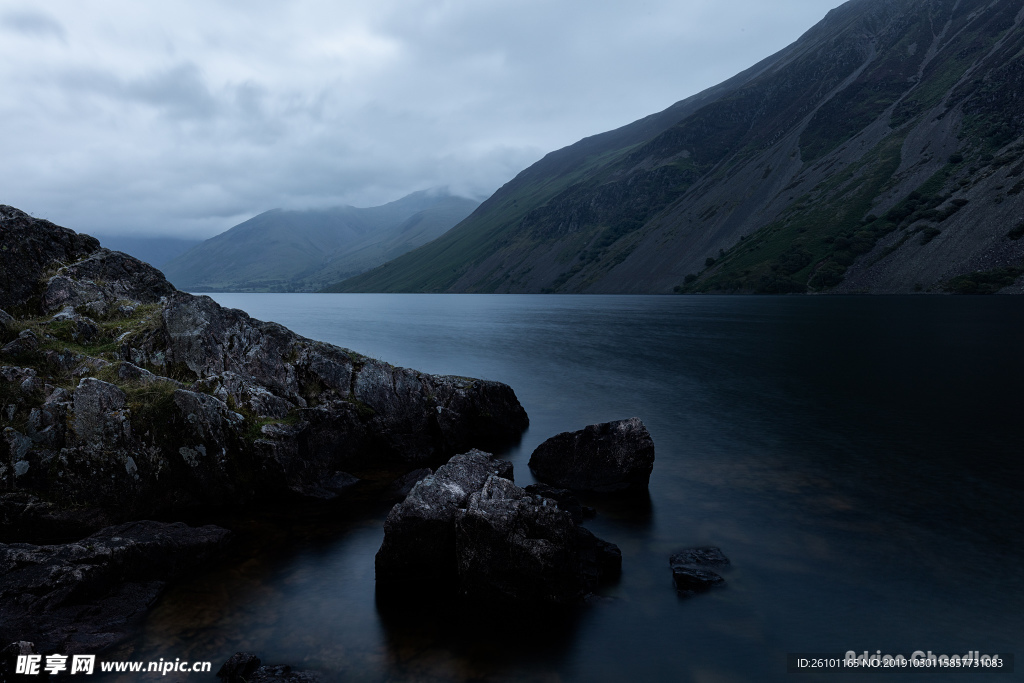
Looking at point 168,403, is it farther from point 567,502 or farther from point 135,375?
point 567,502

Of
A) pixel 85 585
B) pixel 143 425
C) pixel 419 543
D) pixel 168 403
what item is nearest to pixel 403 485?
pixel 419 543

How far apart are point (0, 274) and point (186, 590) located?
20.5 m

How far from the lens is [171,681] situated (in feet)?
38.9

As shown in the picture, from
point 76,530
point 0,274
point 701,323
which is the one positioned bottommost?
point 701,323

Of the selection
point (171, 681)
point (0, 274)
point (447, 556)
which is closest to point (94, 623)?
point (171, 681)

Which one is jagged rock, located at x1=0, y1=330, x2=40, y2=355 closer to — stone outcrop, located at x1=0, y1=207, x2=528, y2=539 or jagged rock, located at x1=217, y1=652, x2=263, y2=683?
stone outcrop, located at x1=0, y1=207, x2=528, y2=539

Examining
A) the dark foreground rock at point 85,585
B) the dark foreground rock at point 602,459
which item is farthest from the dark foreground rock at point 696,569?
the dark foreground rock at point 85,585

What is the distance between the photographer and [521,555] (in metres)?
15.0

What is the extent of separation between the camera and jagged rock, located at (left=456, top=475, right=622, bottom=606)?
1488 centimetres

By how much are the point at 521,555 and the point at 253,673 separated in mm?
6920

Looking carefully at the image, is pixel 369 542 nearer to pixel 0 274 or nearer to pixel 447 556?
pixel 447 556

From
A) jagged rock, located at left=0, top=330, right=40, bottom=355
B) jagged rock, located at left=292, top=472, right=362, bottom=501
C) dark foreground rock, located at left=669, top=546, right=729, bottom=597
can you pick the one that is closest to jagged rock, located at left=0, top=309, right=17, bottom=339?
jagged rock, located at left=0, top=330, right=40, bottom=355

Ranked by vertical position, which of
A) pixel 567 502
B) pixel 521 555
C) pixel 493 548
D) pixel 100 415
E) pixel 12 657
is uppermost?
pixel 100 415

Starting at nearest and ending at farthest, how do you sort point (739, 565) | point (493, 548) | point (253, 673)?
1. point (253, 673)
2. point (493, 548)
3. point (739, 565)
